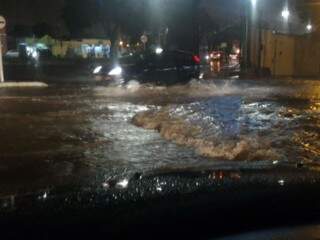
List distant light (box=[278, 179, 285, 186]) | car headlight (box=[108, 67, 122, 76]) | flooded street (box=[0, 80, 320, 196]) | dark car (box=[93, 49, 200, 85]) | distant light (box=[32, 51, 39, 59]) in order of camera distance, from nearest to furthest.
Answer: distant light (box=[278, 179, 285, 186])
flooded street (box=[0, 80, 320, 196])
dark car (box=[93, 49, 200, 85])
car headlight (box=[108, 67, 122, 76])
distant light (box=[32, 51, 39, 59])

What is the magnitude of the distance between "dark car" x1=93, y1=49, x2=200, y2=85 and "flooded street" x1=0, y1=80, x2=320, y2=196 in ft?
19.9

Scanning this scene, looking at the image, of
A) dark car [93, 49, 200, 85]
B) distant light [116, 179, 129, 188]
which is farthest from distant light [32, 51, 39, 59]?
distant light [116, 179, 129, 188]

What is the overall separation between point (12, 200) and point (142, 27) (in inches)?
2218

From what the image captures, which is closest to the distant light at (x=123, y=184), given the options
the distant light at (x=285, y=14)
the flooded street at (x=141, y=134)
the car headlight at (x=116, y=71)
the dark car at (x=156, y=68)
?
the flooded street at (x=141, y=134)

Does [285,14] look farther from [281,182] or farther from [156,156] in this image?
[281,182]

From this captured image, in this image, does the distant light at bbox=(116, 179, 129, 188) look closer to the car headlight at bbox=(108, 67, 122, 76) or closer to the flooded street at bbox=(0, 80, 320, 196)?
the flooded street at bbox=(0, 80, 320, 196)

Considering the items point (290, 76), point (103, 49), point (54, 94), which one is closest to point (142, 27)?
point (103, 49)

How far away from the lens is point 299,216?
322 centimetres

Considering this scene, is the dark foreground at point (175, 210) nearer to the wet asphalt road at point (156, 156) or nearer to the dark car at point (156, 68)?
the wet asphalt road at point (156, 156)

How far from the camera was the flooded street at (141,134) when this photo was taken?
26.8 feet

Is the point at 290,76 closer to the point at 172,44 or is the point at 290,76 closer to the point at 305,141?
the point at 172,44

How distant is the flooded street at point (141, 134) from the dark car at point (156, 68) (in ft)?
19.9

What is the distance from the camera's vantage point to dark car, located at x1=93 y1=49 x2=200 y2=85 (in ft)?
84.7

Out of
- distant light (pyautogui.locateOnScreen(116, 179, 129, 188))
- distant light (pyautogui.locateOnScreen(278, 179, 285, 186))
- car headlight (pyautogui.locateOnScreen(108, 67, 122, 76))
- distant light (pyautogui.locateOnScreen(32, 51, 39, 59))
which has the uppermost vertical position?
distant light (pyautogui.locateOnScreen(278, 179, 285, 186))
